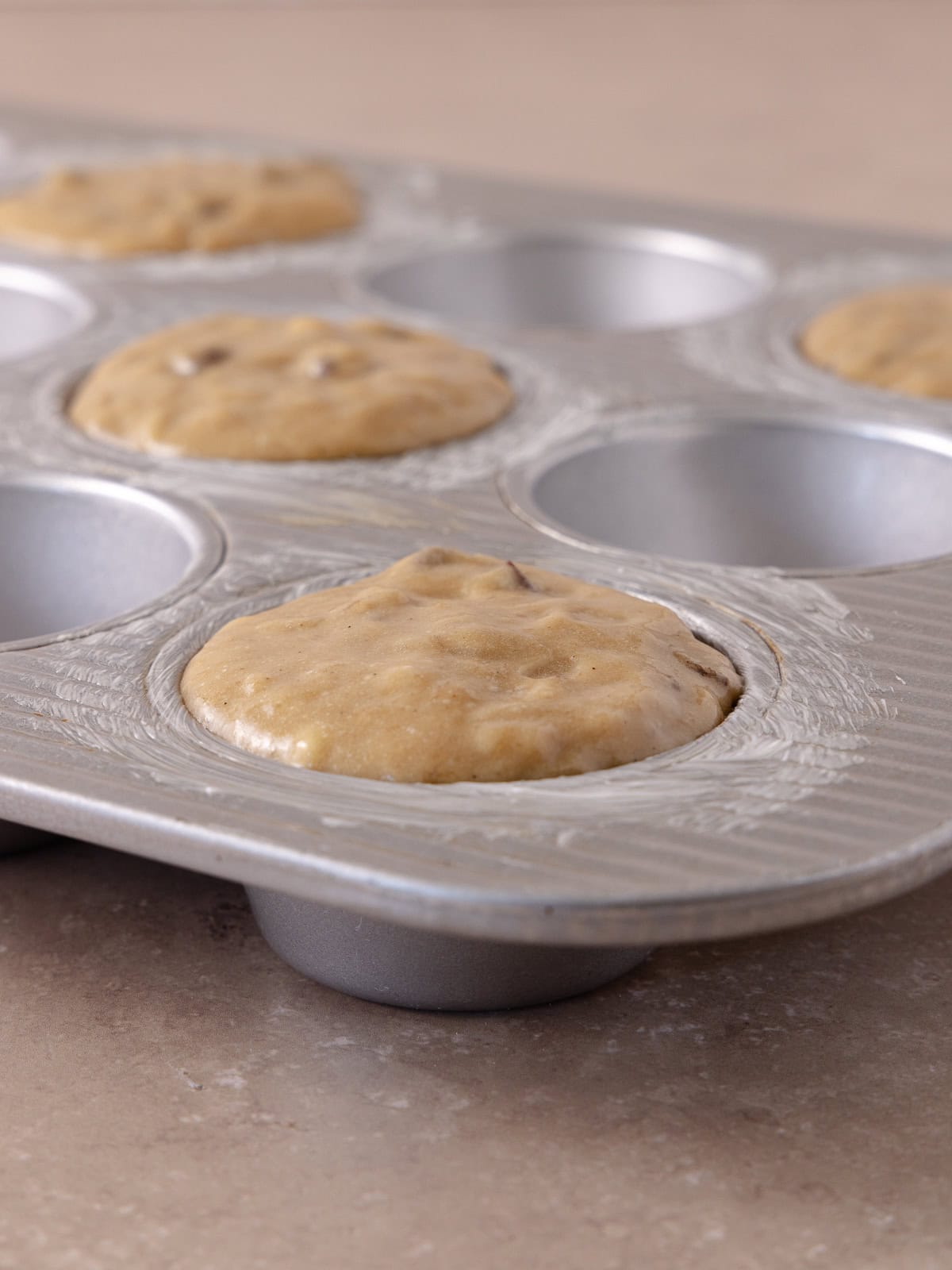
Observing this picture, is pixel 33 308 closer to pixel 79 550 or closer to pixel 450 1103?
pixel 79 550

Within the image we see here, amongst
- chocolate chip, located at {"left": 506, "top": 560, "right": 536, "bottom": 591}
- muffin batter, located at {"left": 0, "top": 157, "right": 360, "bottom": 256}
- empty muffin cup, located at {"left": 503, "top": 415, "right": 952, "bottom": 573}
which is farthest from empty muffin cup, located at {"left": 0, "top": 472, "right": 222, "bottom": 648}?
muffin batter, located at {"left": 0, "top": 157, "right": 360, "bottom": 256}

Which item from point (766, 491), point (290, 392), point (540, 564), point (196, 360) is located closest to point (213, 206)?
point (196, 360)

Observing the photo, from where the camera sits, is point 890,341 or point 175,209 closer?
point 890,341

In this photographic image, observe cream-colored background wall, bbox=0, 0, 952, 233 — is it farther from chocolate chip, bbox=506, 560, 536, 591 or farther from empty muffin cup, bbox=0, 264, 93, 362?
chocolate chip, bbox=506, 560, 536, 591

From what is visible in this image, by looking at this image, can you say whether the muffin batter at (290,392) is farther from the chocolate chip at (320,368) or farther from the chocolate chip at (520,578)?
the chocolate chip at (520,578)

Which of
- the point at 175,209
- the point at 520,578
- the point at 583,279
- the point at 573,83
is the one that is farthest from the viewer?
the point at 573,83

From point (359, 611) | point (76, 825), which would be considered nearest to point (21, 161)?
point (359, 611)

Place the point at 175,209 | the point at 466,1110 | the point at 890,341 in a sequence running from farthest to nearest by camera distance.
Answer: the point at 175,209 < the point at 890,341 < the point at 466,1110

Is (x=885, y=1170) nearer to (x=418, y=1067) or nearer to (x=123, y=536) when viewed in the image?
(x=418, y=1067)
